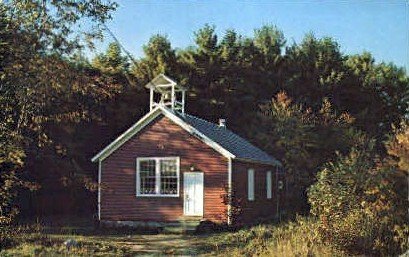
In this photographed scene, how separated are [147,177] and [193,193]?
7.66 feet

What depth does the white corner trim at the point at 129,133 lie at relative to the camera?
87.8ft

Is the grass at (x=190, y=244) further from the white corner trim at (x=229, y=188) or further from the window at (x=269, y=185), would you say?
the window at (x=269, y=185)

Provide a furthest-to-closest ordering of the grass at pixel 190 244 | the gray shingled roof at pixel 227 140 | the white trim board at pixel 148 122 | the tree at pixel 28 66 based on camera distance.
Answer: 1. the gray shingled roof at pixel 227 140
2. the white trim board at pixel 148 122
3. the grass at pixel 190 244
4. the tree at pixel 28 66

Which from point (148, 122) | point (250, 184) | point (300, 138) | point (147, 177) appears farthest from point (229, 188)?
point (300, 138)

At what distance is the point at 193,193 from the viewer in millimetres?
26141

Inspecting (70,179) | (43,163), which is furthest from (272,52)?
(70,179)

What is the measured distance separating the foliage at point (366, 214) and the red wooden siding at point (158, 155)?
1002 cm

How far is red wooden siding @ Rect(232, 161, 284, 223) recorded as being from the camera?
85.7 ft

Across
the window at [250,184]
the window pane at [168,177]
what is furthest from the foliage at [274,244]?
the window at [250,184]

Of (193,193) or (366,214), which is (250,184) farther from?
(366,214)

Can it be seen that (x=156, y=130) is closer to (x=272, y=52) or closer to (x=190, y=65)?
(x=190, y=65)

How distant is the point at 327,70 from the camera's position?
46.9 meters

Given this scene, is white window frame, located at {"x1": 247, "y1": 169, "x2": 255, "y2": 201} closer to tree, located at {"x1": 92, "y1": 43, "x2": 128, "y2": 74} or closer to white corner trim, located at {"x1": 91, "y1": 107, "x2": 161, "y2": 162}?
white corner trim, located at {"x1": 91, "y1": 107, "x2": 161, "y2": 162}

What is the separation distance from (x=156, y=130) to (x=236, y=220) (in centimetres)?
541
